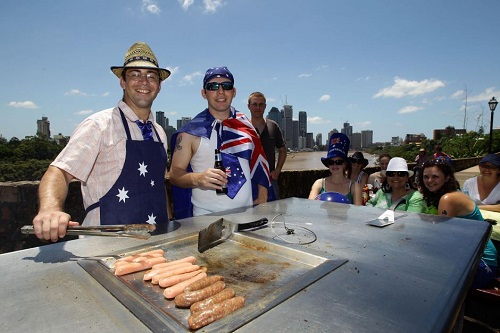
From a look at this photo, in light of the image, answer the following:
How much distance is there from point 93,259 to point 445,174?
4.24 m

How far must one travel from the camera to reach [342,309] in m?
1.16

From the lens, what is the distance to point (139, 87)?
2.70 metres

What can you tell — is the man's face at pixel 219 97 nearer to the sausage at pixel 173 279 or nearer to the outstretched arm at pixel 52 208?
the outstretched arm at pixel 52 208

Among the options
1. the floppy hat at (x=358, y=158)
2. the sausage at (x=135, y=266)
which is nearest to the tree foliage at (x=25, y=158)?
the sausage at (x=135, y=266)

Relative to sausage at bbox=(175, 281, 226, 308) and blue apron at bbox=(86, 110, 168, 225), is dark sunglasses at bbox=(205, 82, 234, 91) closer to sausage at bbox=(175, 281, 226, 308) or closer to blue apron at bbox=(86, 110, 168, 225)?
blue apron at bbox=(86, 110, 168, 225)

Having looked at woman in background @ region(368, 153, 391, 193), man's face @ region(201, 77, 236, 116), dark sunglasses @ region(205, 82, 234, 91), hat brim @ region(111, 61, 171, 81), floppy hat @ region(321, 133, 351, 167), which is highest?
hat brim @ region(111, 61, 171, 81)

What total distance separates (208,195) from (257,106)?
3236 mm

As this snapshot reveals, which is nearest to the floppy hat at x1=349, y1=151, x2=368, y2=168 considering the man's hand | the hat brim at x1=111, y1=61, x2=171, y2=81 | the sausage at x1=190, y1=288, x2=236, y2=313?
the hat brim at x1=111, y1=61, x2=171, y2=81

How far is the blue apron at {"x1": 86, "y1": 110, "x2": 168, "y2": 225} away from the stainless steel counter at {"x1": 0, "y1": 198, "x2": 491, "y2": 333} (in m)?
0.41

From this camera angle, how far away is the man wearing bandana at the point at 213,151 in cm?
300

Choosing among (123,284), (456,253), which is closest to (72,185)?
(123,284)

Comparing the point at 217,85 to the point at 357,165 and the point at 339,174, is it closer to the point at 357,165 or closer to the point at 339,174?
the point at 339,174

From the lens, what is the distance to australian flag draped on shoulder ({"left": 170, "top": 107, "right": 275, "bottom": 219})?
306 cm

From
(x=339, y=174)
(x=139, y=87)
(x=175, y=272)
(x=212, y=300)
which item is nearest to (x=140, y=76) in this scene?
(x=139, y=87)
